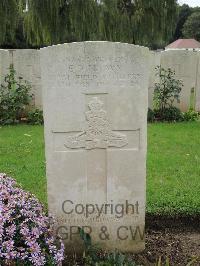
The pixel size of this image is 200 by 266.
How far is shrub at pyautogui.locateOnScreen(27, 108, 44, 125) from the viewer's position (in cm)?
890

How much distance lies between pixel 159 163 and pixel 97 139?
9.05ft

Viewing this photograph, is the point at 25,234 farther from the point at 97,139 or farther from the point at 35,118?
the point at 35,118

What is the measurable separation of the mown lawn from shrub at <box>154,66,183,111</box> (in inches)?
34.2

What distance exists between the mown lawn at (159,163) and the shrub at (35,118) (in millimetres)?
415

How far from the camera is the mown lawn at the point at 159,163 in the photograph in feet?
14.6

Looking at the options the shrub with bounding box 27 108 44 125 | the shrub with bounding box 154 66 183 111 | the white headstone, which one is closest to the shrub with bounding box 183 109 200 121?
the shrub with bounding box 154 66 183 111

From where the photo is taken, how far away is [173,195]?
4.57 m

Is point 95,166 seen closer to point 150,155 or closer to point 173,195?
point 173,195

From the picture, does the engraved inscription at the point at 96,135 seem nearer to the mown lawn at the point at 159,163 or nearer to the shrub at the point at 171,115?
the mown lawn at the point at 159,163

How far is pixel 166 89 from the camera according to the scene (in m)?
9.41

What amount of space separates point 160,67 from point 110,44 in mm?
6668

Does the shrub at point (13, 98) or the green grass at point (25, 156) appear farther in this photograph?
the shrub at point (13, 98)

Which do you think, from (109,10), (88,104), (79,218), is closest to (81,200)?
Result: (79,218)

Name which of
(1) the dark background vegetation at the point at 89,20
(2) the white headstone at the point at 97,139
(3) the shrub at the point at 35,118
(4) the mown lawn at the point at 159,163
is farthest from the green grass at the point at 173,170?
(1) the dark background vegetation at the point at 89,20
